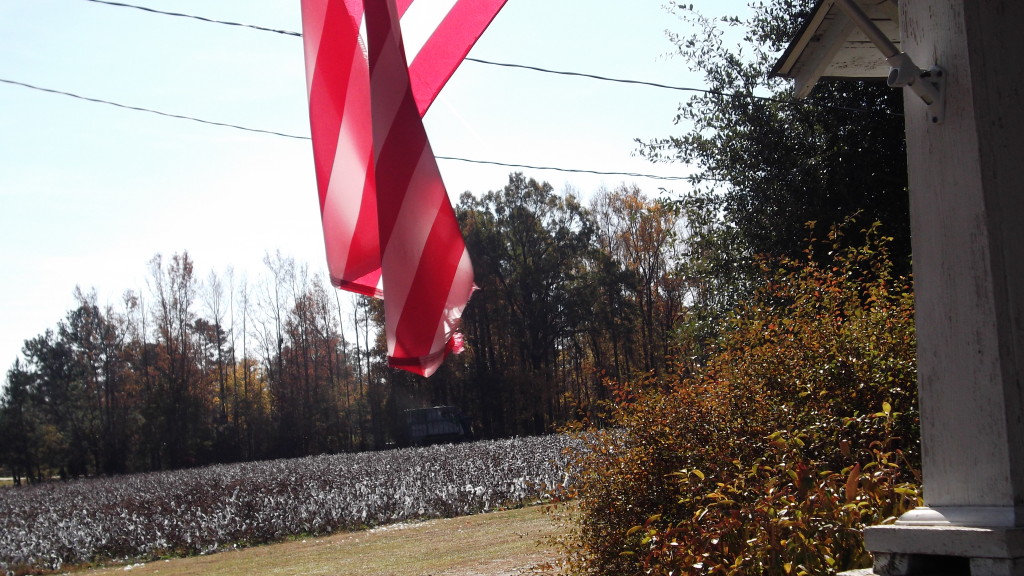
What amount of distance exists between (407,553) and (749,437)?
24.2 feet

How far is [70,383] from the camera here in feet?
201

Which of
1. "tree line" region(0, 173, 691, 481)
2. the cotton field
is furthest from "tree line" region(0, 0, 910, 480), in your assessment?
the cotton field

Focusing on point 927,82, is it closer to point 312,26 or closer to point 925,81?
point 925,81

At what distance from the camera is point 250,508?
16.8m

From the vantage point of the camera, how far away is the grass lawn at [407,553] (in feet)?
34.3

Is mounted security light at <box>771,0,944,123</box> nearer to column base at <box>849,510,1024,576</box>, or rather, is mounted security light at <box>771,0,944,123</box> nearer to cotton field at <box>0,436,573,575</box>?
column base at <box>849,510,1024,576</box>

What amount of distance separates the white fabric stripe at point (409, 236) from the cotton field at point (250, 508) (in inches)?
458

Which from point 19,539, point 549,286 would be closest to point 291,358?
point 549,286

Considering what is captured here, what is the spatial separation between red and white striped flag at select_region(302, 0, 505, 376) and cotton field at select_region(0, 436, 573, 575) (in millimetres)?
11514

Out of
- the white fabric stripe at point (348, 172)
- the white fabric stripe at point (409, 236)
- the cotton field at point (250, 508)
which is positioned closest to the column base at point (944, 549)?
the white fabric stripe at point (409, 236)

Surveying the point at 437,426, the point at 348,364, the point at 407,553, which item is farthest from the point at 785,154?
the point at 348,364

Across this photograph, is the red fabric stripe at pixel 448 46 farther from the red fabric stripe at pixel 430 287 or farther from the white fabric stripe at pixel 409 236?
the red fabric stripe at pixel 430 287

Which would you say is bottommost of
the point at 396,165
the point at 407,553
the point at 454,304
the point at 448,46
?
the point at 407,553

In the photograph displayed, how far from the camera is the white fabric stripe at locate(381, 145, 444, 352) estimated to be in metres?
2.97
